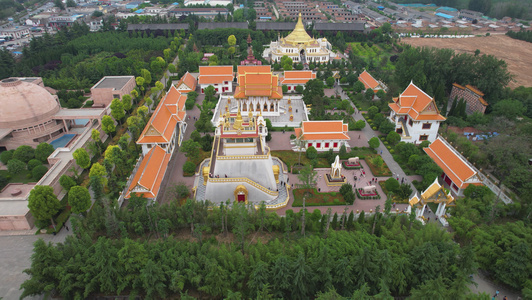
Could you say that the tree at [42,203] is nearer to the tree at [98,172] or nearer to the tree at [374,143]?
the tree at [98,172]

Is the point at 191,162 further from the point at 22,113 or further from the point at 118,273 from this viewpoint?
the point at 22,113

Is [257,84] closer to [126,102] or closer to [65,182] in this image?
[126,102]

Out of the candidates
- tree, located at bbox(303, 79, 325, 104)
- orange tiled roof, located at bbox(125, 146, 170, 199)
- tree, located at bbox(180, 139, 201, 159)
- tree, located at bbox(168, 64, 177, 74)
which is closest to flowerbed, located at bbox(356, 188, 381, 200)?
tree, located at bbox(180, 139, 201, 159)

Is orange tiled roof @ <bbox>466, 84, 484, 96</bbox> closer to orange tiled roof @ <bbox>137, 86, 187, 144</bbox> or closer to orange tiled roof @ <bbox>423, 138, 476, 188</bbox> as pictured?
orange tiled roof @ <bbox>423, 138, 476, 188</bbox>

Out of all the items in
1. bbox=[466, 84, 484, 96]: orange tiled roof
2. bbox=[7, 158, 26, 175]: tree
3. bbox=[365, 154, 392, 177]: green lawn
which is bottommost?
bbox=[365, 154, 392, 177]: green lawn

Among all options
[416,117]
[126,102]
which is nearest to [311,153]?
[416,117]

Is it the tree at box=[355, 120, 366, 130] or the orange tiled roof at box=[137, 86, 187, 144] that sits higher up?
the orange tiled roof at box=[137, 86, 187, 144]

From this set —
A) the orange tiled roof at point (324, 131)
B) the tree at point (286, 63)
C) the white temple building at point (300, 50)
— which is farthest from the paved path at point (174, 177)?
the white temple building at point (300, 50)
